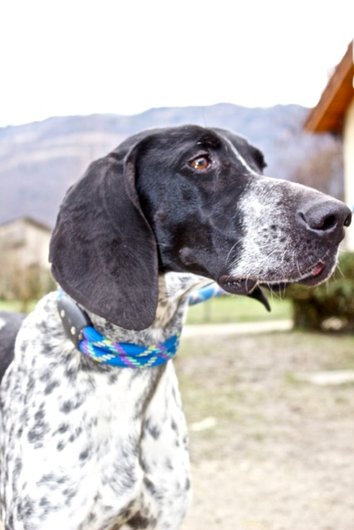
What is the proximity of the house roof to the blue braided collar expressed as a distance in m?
10.2

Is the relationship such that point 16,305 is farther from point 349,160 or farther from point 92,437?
point 92,437

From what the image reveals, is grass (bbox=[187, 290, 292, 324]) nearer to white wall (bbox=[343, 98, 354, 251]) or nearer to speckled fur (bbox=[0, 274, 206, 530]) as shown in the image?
white wall (bbox=[343, 98, 354, 251])

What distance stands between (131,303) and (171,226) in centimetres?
32

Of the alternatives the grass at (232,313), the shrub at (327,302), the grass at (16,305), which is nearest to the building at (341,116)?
the shrub at (327,302)

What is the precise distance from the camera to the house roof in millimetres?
12963

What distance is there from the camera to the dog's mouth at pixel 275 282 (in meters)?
2.58

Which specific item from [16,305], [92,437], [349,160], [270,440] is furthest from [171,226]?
[349,160]

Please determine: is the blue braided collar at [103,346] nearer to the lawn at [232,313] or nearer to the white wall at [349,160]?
the white wall at [349,160]

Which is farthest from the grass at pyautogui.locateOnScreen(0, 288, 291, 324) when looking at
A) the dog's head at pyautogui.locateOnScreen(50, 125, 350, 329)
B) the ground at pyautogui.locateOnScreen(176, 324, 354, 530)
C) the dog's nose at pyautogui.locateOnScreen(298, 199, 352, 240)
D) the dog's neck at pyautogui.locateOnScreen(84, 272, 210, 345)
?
the dog's nose at pyautogui.locateOnScreen(298, 199, 352, 240)

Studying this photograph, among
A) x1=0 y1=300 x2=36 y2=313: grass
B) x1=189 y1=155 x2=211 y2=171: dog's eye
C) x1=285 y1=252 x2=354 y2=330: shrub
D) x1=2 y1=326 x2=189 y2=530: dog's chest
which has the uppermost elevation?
x1=189 y1=155 x2=211 y2=171: dog's eye

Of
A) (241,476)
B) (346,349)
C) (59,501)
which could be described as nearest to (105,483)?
(59,501)

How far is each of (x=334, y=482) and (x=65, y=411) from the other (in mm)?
3105

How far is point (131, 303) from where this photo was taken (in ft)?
8.80

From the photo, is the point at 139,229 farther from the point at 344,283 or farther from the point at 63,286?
the point at 344,283
